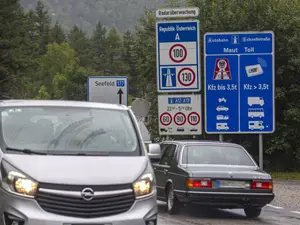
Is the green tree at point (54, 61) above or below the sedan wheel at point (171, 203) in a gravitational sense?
above

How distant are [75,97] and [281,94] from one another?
87.7 m

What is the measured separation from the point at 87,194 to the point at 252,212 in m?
7.85

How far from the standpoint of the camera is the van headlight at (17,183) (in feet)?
25.1

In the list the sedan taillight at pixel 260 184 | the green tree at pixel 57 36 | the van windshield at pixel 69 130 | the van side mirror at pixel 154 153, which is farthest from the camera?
the green tree at pixel 57 36

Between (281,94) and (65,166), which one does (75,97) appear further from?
(65,166)

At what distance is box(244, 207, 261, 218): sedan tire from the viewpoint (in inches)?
588

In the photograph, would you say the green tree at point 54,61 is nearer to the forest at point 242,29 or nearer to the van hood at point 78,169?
the forest at point 242,29

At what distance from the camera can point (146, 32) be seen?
150 ft

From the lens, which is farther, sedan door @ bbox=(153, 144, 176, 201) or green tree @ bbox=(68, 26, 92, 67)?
green tree @ bbox=(68, 26, 92, 67)

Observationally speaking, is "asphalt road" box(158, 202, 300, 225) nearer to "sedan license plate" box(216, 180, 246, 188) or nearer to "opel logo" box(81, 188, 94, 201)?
"sedan license plate" box(216, 180, 246, 188)

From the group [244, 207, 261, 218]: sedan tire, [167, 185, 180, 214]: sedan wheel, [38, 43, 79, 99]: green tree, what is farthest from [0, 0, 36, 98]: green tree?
[38, 43, 79, 99]: green tree

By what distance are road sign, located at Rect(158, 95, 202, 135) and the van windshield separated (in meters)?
11.9

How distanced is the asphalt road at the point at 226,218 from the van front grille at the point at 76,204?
5419 millimetres

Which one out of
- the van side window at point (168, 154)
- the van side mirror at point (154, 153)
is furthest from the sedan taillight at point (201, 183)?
the van side mirror at point (154, 153)
